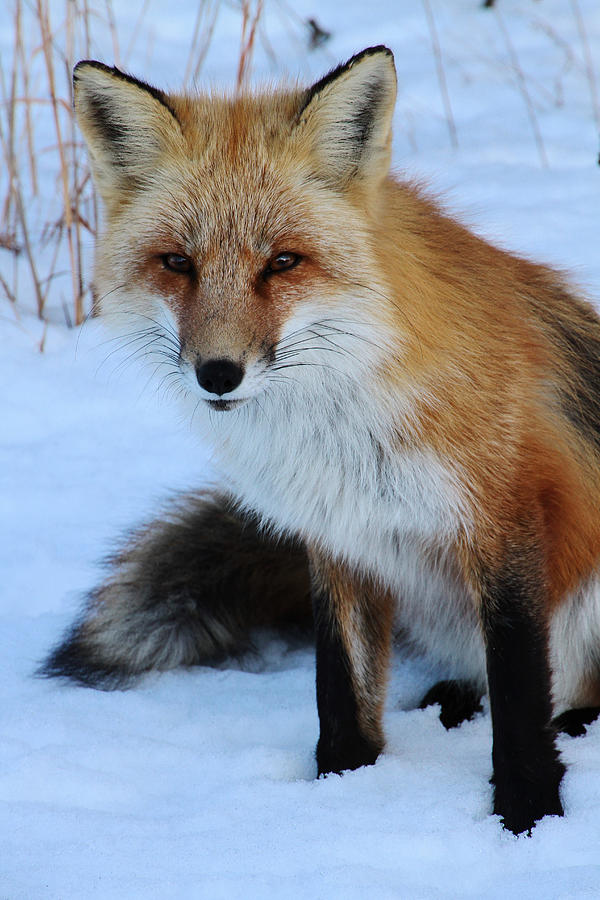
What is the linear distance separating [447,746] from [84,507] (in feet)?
5.97

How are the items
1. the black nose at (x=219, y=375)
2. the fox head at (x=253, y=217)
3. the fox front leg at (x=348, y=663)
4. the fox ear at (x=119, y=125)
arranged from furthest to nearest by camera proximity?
the fox front leg at (x=348, y=663)
the fox ear at (x=119, y=125)
the fox head at (x=253, y=217)
the black nose at (x=219, y=375)

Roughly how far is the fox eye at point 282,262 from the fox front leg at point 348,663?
818 mm

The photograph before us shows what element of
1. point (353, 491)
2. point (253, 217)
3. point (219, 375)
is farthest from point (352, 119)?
point (353, 491)

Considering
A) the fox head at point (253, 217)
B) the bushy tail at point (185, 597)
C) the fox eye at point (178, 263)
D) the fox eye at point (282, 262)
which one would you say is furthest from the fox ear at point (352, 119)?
the bushy tail at point (185, 597)

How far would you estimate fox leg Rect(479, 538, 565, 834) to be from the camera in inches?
92.7

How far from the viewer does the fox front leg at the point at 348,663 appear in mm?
2666

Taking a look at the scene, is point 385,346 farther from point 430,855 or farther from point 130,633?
point 130,633

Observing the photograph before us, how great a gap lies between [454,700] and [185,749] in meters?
0.80

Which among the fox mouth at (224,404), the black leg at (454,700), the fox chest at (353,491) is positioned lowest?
the black leg at (454,700)

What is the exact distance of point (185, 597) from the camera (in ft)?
10.2

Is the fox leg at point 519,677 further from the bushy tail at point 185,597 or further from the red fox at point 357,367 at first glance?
the bushy tail at point 185,597

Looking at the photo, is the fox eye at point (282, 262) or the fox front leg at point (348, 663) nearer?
the fox eye at point (282, 262)

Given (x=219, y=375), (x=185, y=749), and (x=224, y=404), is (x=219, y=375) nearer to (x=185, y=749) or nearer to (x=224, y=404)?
(x=224, y=404)

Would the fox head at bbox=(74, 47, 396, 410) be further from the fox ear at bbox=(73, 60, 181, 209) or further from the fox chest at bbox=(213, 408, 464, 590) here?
the fox chest at bbox=(213, 408, 464, 590)
